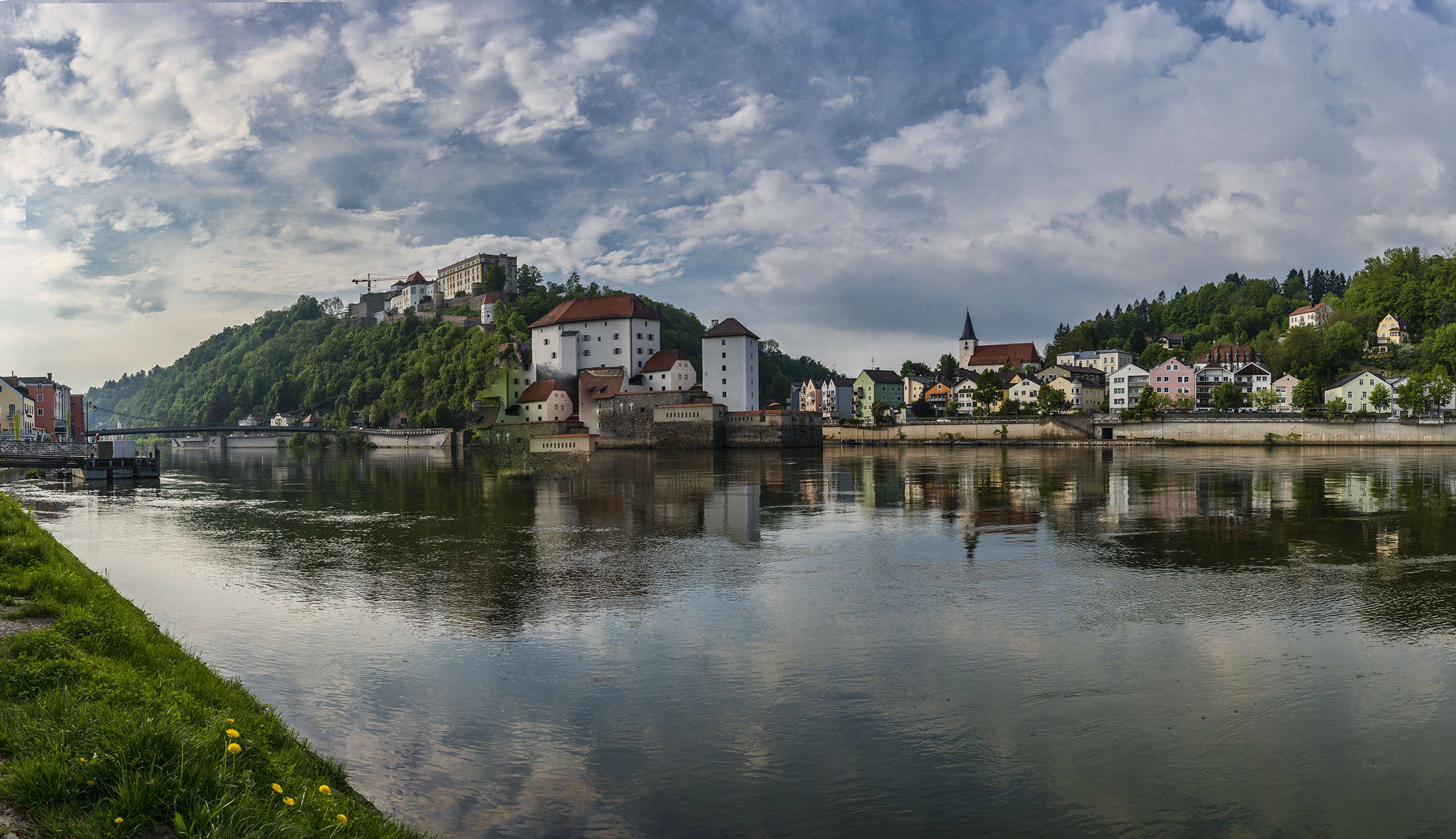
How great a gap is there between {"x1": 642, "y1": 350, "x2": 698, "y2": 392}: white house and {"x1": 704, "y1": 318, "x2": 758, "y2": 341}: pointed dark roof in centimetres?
426

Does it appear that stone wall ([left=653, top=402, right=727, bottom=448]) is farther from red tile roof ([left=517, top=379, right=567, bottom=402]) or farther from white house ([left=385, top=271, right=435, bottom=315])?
white house ([left=385, top=271, right=435, bottom=315])

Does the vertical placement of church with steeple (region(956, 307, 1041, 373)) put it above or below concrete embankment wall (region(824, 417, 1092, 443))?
above

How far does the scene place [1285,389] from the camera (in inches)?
4151

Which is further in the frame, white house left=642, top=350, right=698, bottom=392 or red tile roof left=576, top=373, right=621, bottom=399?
red tile roof left=576, top=373, right=621, bottom=399

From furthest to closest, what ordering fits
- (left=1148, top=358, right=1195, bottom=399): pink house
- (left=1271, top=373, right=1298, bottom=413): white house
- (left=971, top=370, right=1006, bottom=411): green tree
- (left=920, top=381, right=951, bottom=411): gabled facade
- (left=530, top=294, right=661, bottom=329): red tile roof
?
1. (left=920, top=381, right=951, bottom=411): gabled facade
2. (left=1148, top=358, right=1195, bottom=399): pink house
3. (left=971, top=370, right=1006, bottom=411): green tree
4. (left=1271, top=373, right=1298, bottom=413): white house
5. (left=530, top=294, right=661, bottom=329): red tile roof

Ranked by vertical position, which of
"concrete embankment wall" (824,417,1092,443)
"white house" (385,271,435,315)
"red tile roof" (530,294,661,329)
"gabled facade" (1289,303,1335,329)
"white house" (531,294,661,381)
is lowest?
"concrete embankment wall" (824,417,1092,443)

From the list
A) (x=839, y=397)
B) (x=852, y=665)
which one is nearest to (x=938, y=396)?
(x=839, y=397)

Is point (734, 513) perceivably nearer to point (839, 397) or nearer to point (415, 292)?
point (839, 397)

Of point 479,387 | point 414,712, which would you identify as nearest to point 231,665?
point 414,712

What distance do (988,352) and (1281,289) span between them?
254ft

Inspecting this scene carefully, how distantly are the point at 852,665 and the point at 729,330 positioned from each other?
82991mm

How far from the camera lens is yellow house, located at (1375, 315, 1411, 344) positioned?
111m

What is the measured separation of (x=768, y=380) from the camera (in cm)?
13200

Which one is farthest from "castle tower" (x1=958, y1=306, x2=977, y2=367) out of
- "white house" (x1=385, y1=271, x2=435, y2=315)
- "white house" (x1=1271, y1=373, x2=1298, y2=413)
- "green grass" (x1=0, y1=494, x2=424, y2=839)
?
"green grass" (x1=0, y1=494, x2=424, y2=839)
